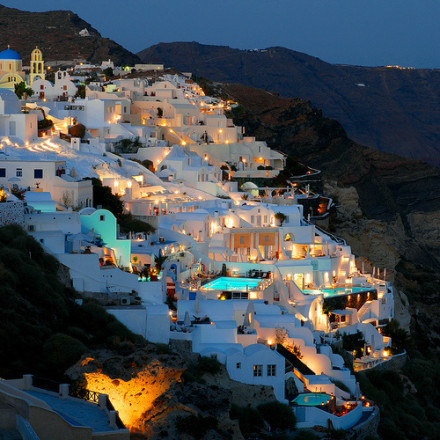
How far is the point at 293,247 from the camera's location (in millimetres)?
46312

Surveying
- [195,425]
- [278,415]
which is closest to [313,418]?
[278,415]

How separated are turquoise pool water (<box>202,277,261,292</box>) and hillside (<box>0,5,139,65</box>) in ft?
153

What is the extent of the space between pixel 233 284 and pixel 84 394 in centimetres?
1592

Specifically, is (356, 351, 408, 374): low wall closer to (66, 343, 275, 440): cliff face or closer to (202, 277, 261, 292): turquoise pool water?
(202, 277, 261, 292): turquoise pool water

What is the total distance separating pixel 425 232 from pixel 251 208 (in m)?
31.4

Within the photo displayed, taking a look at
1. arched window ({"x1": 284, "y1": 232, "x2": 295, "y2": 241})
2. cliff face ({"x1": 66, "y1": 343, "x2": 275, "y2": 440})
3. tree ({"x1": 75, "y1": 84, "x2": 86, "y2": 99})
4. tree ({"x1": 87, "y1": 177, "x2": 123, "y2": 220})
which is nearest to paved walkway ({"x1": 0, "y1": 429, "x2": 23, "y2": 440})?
cliff face ({"x1": 66, "y1": 343, "x2": 275, "y2": 440})

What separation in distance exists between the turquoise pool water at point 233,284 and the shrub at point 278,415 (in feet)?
28.1

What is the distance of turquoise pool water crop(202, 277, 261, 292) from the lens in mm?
39688

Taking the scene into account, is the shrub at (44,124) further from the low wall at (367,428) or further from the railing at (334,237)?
the low wall at (367,428)

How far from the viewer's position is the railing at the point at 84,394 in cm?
2461

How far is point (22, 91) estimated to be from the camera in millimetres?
57281

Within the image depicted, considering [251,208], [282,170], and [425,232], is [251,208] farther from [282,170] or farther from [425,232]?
[425,232]

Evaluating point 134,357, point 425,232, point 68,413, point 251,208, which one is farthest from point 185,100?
point 68,413

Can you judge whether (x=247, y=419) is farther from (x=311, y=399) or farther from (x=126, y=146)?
(x=126, y=146)
